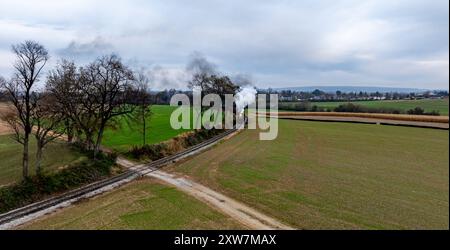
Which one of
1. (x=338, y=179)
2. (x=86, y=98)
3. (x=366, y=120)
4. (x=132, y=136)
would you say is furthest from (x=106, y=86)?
(x=366, y=120)

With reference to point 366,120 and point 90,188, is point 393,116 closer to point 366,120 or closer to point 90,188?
point 366,120

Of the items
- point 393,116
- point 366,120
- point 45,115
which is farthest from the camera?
point 366,120

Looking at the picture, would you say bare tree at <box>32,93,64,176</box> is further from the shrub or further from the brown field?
the brown field

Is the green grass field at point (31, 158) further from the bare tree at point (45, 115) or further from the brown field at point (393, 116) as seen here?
the brown field at point (393, 116)

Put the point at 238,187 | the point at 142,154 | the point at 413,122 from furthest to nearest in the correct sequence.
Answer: the point at 413,122
the point at 142,154
the point at 238,187

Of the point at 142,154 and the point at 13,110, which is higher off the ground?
the point at 13,110

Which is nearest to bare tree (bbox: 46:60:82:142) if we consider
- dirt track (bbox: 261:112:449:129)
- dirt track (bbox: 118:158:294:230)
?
dirt track (bbox: 118:158:294:230)

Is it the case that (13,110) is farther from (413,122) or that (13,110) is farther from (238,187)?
(413,122)
